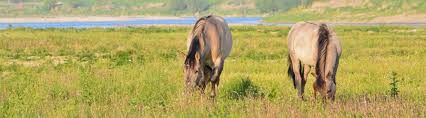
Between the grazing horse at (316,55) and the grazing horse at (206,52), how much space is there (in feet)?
4.62

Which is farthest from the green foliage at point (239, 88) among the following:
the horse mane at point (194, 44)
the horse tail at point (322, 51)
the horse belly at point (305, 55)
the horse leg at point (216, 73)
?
the horse tail at point (322, 51)

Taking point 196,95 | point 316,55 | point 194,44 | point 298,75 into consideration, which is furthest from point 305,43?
point 196,95

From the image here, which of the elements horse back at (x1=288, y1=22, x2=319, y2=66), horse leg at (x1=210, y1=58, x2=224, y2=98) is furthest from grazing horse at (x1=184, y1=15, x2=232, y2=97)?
horse back at (x1=288, y1=22, x2=319, y2=66)

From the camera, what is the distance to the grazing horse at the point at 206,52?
12.5 m

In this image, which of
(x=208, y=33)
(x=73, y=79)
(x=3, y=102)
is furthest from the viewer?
(x=73, y=79)

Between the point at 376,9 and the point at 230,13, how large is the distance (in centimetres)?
9319

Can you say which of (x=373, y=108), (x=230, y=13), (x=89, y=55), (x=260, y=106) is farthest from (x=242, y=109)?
(x=230, y=13)

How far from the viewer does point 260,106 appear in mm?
10445

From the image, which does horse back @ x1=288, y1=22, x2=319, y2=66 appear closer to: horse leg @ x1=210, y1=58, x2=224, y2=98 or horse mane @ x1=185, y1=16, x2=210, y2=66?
horse leg @ x1=210, y1=58, x2=224, y2=98

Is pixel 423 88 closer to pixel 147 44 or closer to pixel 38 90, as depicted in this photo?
pixel 38 90

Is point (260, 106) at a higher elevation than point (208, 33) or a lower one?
lower

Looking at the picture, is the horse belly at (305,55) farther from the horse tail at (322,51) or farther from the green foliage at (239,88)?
the green foliage at (239,88)

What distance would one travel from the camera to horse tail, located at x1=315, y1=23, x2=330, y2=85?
1184 centimetres

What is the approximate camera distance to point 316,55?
12234 mm
